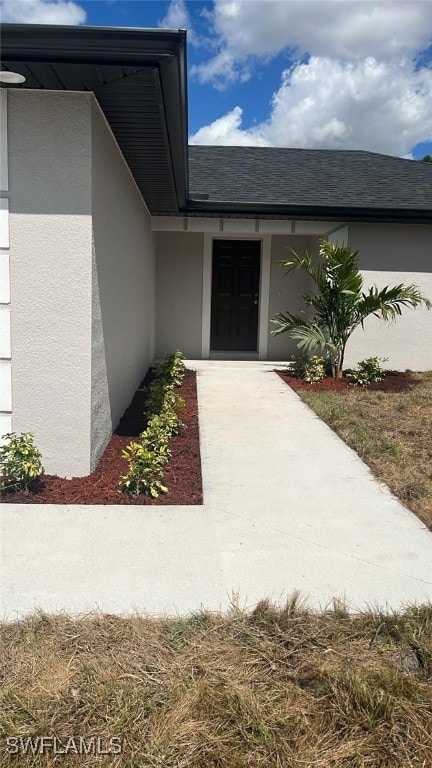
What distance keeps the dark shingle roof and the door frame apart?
40.4 inches

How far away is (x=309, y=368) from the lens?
8875mm

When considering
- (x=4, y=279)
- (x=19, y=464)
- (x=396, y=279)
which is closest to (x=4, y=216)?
(x=4, y=279)

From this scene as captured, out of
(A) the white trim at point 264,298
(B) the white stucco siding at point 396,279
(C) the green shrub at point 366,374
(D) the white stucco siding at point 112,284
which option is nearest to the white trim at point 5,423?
(D) the white stucco siding at point 112,284

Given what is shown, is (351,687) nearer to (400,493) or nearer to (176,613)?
(176,613)

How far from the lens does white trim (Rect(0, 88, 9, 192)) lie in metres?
3.86

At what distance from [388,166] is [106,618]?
1257 centimetres

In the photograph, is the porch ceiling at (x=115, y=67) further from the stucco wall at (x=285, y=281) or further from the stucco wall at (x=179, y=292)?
the stucco wall at (x=285, y=281)

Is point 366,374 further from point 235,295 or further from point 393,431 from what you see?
point 235,295

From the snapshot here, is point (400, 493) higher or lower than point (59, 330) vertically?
lower

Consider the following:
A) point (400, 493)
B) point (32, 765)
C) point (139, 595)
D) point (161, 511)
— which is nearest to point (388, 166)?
point (400, 493)

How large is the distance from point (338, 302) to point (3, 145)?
5763 mm

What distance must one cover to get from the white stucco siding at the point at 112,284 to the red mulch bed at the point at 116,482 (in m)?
0.15

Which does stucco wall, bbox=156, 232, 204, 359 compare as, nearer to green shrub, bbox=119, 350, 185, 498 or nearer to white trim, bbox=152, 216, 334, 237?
white trim, bbox=152, 216, 334, 237

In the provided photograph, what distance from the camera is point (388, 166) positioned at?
40.9 ft
